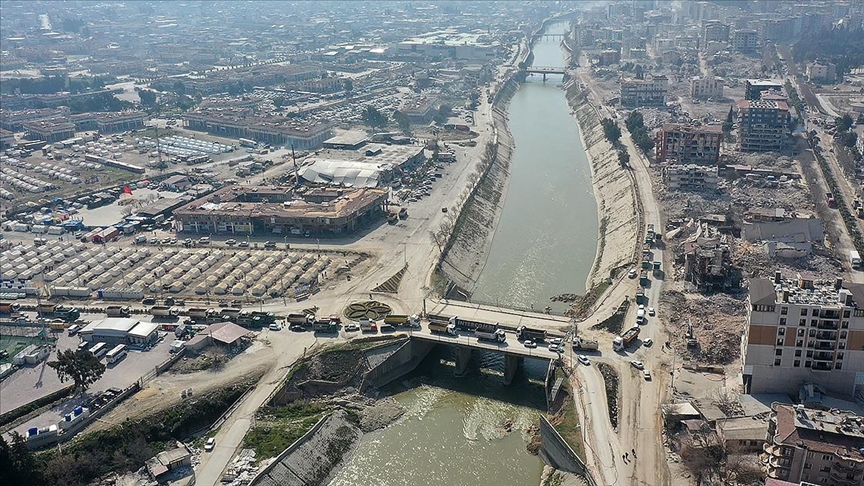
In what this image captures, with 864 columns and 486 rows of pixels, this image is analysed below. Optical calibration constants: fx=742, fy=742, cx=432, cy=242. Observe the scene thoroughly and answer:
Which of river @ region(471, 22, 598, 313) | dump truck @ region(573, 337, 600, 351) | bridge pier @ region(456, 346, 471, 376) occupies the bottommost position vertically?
river @ region(471, 22, 598, 313)

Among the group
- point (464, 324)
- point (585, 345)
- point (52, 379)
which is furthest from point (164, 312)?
point (585, 345)

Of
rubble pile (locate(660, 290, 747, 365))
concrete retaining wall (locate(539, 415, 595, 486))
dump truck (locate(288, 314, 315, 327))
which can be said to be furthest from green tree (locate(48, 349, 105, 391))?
rubble pile (locate(660, 290, 747, 365))

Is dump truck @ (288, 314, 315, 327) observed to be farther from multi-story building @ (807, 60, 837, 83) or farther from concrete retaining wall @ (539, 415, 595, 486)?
multi-story building @ (807, 60, 837, 83)

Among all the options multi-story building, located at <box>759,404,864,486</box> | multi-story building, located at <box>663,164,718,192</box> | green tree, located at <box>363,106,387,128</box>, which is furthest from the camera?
green tree, located at <box>363,106,387,128</box>

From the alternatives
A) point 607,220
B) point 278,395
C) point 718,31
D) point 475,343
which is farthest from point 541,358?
point 718,31

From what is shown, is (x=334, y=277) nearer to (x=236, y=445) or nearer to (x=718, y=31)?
(x=236, y=445)

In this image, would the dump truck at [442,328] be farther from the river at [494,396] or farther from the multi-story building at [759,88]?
the multi-story building at [759,88]

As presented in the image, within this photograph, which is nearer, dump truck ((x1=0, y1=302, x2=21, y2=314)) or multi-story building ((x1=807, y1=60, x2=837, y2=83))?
dump truck ((x1=0, y1=302, x2=21, y2=314))
